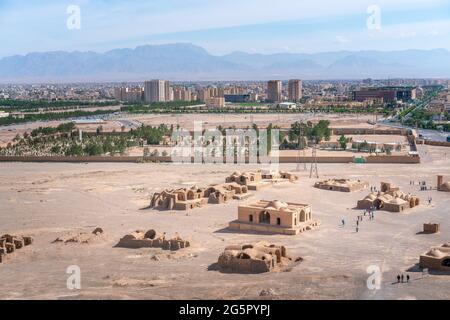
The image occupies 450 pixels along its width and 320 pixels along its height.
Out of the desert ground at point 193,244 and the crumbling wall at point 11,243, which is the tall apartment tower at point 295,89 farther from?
the crumbling wall at point 11,243

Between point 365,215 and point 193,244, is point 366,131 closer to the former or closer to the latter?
point 365,215

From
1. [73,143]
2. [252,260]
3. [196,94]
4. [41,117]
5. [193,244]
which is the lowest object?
[193,244]

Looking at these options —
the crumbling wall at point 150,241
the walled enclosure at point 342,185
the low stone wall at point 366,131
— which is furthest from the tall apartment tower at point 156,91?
the crumbling wall at point 150,241

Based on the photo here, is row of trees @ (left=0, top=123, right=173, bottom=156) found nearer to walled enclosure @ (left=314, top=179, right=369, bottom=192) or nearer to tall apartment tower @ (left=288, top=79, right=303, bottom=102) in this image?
walled enclosure @ (left=314, top=179, right=369, bottom=192)

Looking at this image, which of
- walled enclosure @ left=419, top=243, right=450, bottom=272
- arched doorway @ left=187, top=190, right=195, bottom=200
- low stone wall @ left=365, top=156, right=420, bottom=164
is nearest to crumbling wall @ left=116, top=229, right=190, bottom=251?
arched doorway @ left=187, top=190, right=195, bottom=200

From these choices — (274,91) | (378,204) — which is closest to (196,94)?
(274,91)

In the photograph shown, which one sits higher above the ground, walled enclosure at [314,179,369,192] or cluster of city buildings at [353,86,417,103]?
cluster of city buildings at [353,86,417,103]
